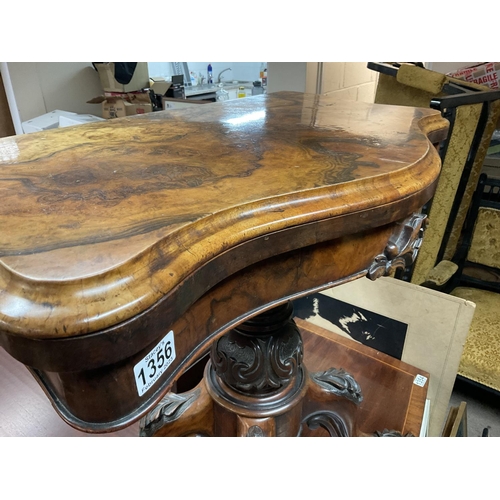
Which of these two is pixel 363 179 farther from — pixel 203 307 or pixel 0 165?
pixel 0 165

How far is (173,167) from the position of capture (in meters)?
0.46

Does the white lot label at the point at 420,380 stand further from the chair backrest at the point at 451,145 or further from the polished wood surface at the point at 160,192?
the polished wood surface at the point at 160,192

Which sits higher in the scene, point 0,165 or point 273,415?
point 0,165

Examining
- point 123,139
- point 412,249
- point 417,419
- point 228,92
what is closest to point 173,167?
point 123,139

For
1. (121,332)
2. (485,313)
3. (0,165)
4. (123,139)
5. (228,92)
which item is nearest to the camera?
(121,332)

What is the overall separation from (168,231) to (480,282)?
140 centimetres

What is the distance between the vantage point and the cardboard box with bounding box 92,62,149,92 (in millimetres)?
1528

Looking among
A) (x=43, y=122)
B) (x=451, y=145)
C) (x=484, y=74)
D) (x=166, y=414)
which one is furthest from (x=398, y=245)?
(x=484, y=74)

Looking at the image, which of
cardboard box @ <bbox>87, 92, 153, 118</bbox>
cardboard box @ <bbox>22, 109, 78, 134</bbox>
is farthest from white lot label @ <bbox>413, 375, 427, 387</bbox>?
cardboard box @ <bbox>22, 109, 78, 134</bbox>

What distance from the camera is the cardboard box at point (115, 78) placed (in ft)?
5.01

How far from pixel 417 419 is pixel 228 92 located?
91.4 inches

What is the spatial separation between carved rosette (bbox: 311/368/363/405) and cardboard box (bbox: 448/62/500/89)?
1504 millimetres

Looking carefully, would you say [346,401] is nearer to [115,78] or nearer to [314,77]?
[314,77]

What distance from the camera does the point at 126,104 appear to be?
4.57 feet
